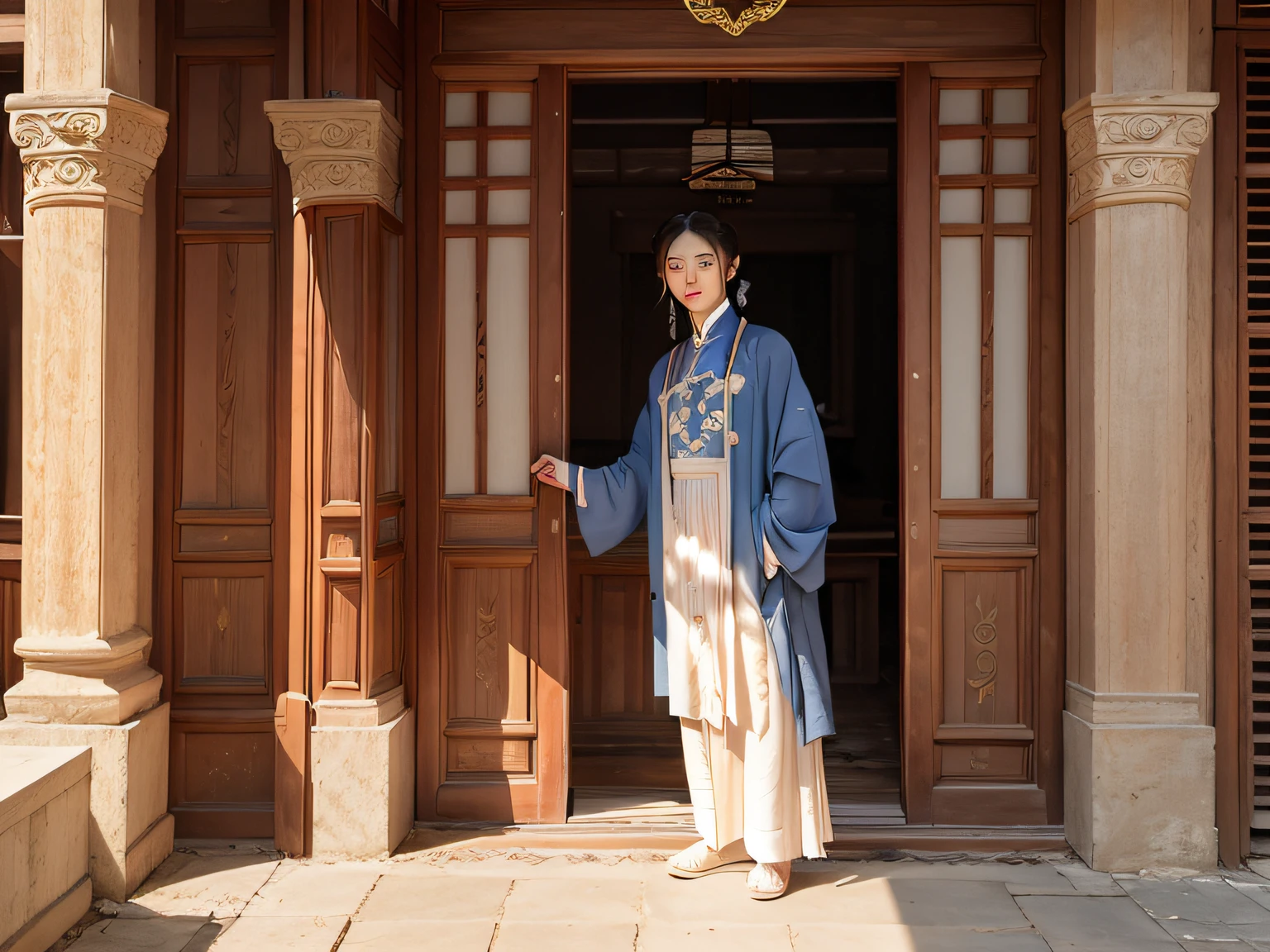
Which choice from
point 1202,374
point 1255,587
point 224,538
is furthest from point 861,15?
point 224,538

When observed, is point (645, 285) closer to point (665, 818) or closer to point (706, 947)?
point (665, 818)

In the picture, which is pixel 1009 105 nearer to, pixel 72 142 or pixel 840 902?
pixel 840 902

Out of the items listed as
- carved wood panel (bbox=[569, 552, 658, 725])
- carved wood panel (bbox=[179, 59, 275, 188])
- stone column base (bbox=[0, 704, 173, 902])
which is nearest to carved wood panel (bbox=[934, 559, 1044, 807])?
carved wood panel (bbox=[569, 552, 658, 725])

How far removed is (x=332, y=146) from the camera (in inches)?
144

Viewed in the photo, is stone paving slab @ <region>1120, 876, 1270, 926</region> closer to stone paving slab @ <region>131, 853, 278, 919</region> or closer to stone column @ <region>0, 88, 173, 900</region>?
stone paving slab @ <region>131, 853, 278, 919</region>

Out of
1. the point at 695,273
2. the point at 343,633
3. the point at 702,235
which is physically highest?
the point at 702,235

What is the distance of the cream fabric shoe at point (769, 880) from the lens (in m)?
3.42

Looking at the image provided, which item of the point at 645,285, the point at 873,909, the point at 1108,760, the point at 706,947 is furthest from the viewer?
the point at 645,285

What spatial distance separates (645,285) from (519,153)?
338cm

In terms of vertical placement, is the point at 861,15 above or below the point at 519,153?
above

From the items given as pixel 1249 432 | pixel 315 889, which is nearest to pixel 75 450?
pixel 315 889

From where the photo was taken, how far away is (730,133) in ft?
17.5

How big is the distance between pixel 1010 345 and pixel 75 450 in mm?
3232

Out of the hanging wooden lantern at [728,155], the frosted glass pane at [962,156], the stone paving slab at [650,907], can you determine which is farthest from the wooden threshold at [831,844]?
the hanging wooden lantern at [728,155]
